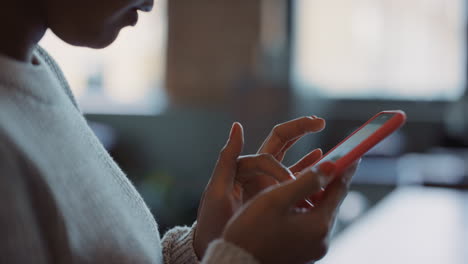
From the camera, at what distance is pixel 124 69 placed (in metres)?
4.96

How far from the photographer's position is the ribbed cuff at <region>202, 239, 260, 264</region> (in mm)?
603

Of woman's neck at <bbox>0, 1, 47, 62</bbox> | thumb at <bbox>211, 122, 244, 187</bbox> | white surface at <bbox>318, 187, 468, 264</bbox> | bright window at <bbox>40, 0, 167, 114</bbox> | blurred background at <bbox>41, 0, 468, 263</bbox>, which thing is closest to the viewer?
woman's neck at <bbox>0, 1, 47, 62</bbox>

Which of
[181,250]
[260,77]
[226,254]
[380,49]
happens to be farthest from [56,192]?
[380,49]

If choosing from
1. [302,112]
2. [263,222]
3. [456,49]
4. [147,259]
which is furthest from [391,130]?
[456,49]

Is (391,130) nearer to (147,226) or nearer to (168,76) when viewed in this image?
(147,226)

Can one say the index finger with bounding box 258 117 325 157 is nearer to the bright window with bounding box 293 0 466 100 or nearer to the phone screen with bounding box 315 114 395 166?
the phone screen with bounding box 315 114 395 166

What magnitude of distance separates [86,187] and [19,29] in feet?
0.61

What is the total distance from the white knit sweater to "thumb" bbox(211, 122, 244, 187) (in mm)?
114

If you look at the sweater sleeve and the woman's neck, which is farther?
the woman's neck

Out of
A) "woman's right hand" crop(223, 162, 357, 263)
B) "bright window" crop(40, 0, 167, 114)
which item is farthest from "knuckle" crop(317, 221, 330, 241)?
"bright window" crop(40, 0, 167, 114)

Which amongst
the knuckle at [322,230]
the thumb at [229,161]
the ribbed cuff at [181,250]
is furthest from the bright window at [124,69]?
the knuckle at [322,230]

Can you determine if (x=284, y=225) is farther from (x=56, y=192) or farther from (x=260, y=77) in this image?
(x=260, y=77)

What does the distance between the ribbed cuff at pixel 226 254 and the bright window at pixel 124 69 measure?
425cm

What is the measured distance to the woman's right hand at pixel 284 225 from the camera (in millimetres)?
602
